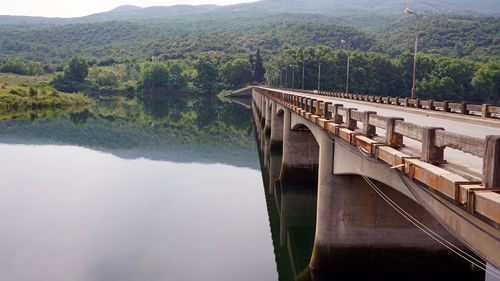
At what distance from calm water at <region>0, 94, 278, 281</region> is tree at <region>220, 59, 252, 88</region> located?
136348mm

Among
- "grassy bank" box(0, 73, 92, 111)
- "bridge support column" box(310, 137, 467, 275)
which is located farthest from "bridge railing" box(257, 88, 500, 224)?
"grassy bank" box(0, 73, 92, 111)

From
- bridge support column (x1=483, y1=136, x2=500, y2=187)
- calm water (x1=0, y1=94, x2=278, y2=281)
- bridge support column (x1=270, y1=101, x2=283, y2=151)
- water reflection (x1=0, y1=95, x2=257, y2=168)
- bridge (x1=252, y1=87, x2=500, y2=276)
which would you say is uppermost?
bridge support column (x1=483, y1=136, x2=500, y2=187)

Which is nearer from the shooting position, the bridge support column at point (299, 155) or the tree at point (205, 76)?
the bridge support column at point (299, 155)

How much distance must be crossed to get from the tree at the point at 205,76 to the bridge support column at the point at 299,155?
154m

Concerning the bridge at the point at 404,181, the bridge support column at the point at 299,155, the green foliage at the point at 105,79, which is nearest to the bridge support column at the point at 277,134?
the bridge support column at the point at 299,155

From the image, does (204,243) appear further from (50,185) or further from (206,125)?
(206,125)

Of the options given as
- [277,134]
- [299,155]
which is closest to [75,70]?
[277,134]

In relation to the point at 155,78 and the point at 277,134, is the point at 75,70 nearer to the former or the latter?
the point at 155,78

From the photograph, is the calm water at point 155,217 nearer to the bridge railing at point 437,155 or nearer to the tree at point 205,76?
the bridge railing at point 437,155

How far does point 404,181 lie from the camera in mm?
9336

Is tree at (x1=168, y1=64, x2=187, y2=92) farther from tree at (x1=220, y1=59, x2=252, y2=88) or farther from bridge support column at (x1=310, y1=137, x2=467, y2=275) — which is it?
bridge support column at (x1=310, y1=137, x2=467, y2=275)

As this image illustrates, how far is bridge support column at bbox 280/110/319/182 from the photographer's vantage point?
30594 millimetres

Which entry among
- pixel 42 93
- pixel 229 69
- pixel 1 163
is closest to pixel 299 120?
pixel 1 163

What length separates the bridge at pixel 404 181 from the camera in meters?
6.79
